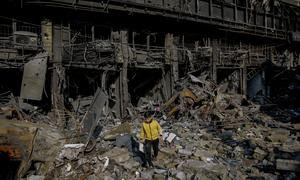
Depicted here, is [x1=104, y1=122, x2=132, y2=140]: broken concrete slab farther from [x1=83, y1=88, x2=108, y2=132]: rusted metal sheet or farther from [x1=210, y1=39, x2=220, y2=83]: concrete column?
[x1=210, y1=39, x2=220, y2=83]: concrete column

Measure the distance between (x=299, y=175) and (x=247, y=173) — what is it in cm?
144

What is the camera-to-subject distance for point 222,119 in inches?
617

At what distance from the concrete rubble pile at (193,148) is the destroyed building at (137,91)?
0.04m

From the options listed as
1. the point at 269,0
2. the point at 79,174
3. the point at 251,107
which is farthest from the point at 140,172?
the point at 269,0

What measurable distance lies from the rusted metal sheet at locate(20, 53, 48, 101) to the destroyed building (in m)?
0.04

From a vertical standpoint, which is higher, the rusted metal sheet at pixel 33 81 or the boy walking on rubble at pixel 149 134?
the rusted metal sheet at pixel 33 81

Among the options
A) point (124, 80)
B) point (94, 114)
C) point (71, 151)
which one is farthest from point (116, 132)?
point (124, 80)

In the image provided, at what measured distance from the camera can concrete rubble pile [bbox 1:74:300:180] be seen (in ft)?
30.2

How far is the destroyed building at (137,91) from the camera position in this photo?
32.0 feet

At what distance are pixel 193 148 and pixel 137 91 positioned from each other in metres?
10.2

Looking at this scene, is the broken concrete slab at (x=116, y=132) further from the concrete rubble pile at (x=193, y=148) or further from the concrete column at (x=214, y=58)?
the concrete column at (x=214, y=58)

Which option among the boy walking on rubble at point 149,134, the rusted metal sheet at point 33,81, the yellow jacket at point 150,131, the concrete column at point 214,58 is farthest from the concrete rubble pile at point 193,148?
the concrete column at point 214,58

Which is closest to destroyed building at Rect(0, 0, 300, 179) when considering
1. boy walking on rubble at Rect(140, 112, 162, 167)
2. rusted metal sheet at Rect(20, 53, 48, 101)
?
rusted metal sheet at Rect(20, 53, 48, 101)

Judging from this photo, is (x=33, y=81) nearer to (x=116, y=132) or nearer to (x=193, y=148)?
(x=116, y=132)
